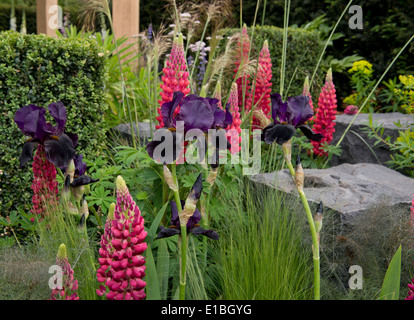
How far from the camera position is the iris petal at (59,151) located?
5.99 feet

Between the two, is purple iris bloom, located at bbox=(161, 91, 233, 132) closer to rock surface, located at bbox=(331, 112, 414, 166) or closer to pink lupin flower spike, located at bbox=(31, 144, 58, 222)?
pink lupin flower spike, located at bbox=(31, 144, 58, 222)

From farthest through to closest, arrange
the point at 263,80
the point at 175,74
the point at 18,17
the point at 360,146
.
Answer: the point at 18,17 → the point at 360,146 → the point at 263,80 → the point at 175,74

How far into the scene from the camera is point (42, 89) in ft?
11.8

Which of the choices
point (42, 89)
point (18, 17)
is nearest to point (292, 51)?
point (42, 89)

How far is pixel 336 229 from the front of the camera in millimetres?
2578

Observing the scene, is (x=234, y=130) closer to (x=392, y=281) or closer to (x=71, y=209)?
(x=71, y=209)

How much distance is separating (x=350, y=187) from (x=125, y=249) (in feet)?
6.72

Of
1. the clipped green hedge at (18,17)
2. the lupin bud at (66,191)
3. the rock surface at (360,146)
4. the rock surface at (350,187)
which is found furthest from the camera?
the clipped green hedge at (18,17)

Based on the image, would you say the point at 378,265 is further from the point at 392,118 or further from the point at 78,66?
the point at 392,118

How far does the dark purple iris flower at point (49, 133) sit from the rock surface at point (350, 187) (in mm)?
1249

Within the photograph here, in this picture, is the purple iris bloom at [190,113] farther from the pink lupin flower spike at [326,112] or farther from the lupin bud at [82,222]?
the pink lupin flower spike at [326,112]

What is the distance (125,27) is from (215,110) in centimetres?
536

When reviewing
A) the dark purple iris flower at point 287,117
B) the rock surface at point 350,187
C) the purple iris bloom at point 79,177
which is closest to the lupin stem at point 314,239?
the dark purple iris flower at point 287,117

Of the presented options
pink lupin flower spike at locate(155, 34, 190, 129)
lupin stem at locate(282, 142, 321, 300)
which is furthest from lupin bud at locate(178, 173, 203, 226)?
pink lupin flower spike at locate(155, 34, 190, 129)
